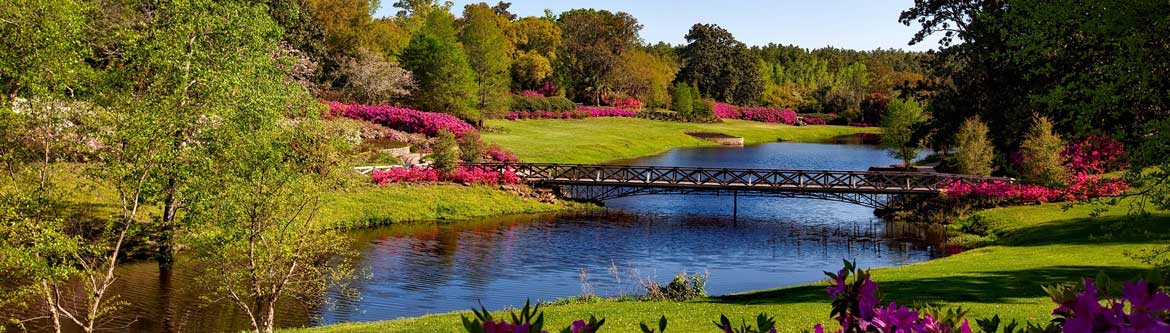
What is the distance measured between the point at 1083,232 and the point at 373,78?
52315mm

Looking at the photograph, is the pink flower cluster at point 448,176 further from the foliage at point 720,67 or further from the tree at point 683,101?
the foliage at point 720,67

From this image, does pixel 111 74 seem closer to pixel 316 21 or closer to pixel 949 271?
pixel 949 271

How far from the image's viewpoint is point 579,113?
104 m

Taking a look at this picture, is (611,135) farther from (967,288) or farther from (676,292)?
(967,288)

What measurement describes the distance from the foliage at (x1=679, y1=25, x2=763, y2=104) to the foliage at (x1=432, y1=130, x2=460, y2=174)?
324 feet

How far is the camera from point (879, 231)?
41.8 m

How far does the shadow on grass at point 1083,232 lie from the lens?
1166 inches

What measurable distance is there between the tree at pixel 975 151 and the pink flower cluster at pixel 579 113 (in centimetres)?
5111

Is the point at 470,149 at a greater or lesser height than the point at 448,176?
greater

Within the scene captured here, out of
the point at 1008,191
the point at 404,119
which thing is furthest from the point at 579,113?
the point at 1008,191

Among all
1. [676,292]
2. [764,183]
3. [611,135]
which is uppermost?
[611,135]

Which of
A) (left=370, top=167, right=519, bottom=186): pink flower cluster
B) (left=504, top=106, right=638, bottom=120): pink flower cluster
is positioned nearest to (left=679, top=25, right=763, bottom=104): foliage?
(left=504, top=106, right=638, bottom=120): pink flower cluster

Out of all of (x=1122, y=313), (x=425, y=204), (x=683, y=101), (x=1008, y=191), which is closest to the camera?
(x=1122, y=313)

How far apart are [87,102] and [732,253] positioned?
23.3 m
